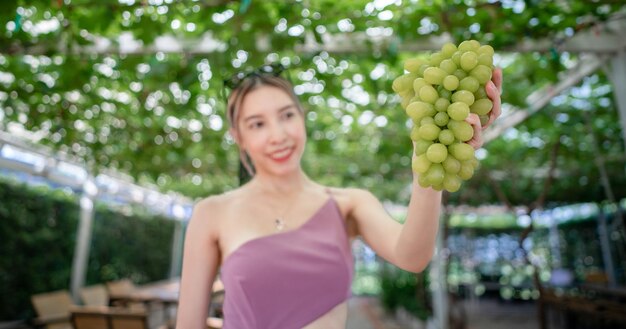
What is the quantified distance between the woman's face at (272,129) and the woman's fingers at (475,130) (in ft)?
1.76

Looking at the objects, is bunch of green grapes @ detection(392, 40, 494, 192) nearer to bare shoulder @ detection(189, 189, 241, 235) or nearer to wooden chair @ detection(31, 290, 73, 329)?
bare shoulder @ detection(189, 189, 241, 235)

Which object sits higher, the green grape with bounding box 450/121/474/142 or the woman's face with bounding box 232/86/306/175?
the woman's face with bounding box 232/86/306/175

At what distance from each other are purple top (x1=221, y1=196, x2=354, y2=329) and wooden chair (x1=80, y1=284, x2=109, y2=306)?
6699 mm

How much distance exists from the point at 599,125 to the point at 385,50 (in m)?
3.86

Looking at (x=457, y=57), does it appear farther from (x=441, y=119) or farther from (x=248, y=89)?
(x=248, y=89)

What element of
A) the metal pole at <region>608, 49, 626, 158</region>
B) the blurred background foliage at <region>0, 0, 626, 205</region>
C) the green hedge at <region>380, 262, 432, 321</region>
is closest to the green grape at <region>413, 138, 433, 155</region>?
the blurred background foliage at <region>0, 0, 626, 205</region>

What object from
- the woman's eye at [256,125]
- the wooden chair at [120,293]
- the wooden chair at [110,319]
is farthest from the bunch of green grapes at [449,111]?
the wooden chair at [120,293]

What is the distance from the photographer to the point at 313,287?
3.38 ft

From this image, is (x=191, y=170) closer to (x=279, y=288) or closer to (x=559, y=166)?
(x=559, y=166)

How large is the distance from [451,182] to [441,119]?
0.31ft

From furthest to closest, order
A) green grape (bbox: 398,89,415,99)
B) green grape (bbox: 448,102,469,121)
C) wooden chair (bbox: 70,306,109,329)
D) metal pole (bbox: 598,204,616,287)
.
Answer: metal pole (bbox: 598,204,616,287)
wooden chair (bbox: 70,306,109,329)
green grape (bbox: 398,89,415,99)
green grape (bbox: 448,102,469,121)

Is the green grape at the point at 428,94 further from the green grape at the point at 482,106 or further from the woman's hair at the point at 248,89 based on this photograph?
the woman's hair at the point at 248,89

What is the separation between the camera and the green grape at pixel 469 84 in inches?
26.2

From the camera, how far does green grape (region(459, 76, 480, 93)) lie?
0.67 metres
